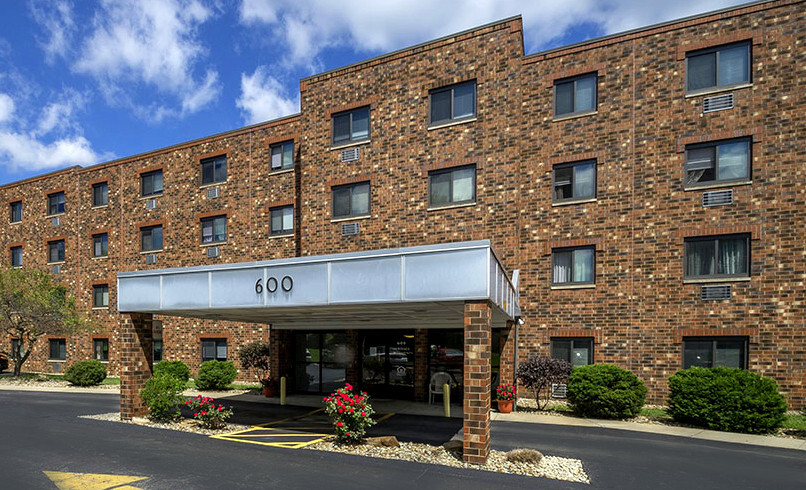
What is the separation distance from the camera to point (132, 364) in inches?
567

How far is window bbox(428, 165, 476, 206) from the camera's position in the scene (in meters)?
19.6

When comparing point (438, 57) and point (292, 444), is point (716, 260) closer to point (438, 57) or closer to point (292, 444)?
point (438, 57)

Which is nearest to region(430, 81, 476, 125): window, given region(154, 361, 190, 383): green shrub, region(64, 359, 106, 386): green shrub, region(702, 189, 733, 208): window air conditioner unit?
region(702, 189, 733, 208): window air conditioner unit

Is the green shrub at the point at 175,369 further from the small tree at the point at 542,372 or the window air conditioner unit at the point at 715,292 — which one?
the window air conditioner unit at the point at 715,292

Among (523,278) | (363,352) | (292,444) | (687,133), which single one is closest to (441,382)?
(363,352)

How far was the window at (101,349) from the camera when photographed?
29.8m

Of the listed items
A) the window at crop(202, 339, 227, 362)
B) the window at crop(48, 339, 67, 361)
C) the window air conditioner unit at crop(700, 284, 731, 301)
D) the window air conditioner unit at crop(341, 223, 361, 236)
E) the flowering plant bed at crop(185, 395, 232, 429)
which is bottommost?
the window at crop(48, 339, 67, 361)

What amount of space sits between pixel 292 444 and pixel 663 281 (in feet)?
44.8

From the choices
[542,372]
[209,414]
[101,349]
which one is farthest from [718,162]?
[101,349]

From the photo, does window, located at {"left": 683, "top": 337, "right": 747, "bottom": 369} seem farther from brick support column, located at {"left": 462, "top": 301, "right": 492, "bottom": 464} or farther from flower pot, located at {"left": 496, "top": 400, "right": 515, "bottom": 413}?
brick support column, located at {"left": 462, "top": 301, "right": 492, "bottom": 464}

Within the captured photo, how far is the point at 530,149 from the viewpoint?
63.5 ft

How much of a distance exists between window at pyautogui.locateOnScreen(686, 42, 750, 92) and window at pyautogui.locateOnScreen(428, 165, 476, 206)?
27.6 feet

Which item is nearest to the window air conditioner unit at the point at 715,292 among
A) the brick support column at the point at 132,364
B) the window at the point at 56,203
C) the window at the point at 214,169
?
the brick support column at the point at 132,364

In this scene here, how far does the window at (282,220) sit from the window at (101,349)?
1410 centimetres
